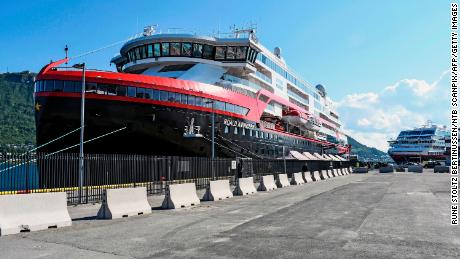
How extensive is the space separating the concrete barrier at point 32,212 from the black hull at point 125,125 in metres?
12.9

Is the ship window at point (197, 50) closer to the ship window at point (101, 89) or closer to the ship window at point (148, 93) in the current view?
the ship window at point (148, 93)

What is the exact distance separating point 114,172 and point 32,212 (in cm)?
844

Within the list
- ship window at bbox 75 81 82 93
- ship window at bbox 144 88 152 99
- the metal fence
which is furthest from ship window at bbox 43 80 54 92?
ship window at bbox 144 88 152 99

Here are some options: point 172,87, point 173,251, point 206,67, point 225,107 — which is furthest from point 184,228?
point 206,67

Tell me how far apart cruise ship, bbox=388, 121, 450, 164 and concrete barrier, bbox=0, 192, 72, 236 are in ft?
402

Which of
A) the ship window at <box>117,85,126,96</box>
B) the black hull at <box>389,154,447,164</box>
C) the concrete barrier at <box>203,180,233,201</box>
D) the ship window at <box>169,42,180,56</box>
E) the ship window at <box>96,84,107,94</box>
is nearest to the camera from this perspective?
the concrete barrier at <box>203,180,233,201</box>

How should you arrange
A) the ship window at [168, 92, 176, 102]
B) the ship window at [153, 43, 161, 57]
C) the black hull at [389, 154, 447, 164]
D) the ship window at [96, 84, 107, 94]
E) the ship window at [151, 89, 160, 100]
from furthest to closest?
the black hull at [389, 154, 447, 164], the ship window at [153, 43, 161, 57], the ship window at [168, 92, 176, 102], the ship window at [151, 89, 160, 100], the ship window at [96, 84, 107, 94]

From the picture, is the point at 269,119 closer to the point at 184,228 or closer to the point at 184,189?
the point at 184,189

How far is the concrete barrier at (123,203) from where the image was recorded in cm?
1190

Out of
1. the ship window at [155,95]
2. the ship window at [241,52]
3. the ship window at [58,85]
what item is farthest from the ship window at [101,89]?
the ship window at [241,52]

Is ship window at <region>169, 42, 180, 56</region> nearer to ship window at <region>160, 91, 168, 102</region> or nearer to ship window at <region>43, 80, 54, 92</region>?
ship window at <region>160, 91, 168, 102</region>

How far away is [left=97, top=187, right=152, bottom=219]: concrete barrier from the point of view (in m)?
11.9

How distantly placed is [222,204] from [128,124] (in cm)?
1007

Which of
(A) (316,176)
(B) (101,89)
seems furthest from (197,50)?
(A) (316,176)
